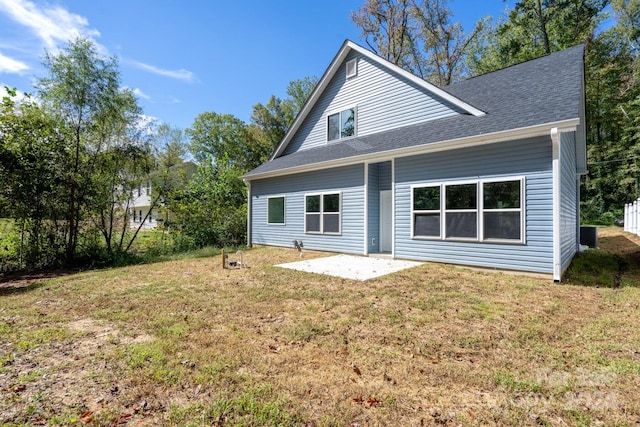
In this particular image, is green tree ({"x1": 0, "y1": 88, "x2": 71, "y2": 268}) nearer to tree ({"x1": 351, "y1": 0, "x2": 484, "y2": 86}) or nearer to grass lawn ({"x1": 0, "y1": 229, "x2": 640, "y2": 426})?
grass lawn ({"x1": 0, "y1": 229, "x2": 640, "y2": 426})

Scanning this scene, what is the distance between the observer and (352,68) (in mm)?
10586

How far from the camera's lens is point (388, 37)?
741 inches

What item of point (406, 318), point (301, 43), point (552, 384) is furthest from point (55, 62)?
point (301, 43)

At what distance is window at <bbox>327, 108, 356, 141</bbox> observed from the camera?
420 inches

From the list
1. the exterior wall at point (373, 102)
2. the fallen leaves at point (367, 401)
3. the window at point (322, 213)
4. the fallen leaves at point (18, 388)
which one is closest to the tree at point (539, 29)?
the exterior wall at point (373, 102)

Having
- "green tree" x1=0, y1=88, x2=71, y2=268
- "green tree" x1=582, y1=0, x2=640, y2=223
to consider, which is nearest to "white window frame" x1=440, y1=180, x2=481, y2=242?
"green tree" x1=0, y1=88, x2=71, y2=268

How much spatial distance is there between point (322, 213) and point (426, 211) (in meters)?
3.49

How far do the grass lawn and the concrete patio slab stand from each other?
97 centimetres

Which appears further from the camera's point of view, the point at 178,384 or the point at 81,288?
the point at 81,288

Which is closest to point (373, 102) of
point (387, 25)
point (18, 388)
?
point (18, 388)

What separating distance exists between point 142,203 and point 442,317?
98.7 feet

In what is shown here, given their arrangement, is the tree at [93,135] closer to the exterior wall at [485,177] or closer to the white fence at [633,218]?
the exterior wall at [485,177]

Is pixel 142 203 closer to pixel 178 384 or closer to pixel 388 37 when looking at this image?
pixel 388 37

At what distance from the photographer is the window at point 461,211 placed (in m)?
6.46
